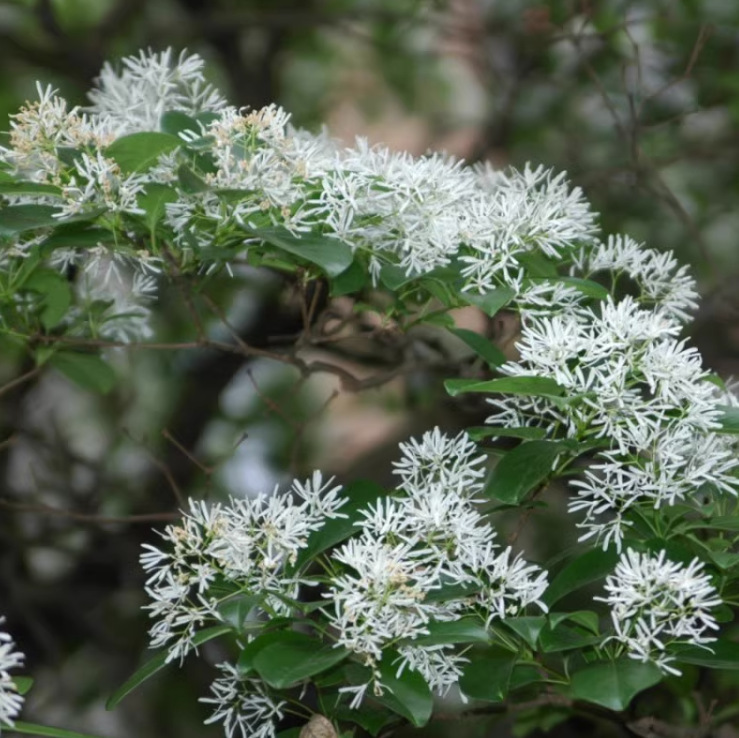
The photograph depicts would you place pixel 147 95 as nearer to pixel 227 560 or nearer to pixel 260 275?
pixel 227 560

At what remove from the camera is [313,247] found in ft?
2.68

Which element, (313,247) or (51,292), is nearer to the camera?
(313,247)

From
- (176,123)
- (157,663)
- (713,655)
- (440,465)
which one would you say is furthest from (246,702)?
(176,123)

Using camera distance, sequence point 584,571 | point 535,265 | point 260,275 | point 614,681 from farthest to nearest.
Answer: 1. point 260,275
2. point 535,265
3. point 584,571
4. point 614,681

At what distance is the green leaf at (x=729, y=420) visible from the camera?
77 centimetres

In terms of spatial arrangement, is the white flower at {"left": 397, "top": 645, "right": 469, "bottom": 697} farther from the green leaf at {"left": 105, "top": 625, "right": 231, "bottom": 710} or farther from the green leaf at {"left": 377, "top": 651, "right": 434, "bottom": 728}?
the green leaf at {"left": 105, "top": 625, "right": 231, "bottom": 710}

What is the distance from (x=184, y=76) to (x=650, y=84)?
1.27m

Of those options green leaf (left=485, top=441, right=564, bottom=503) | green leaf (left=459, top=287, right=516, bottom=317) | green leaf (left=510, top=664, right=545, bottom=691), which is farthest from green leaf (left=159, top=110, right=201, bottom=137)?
green leaf (left=510, top=664, right=545, bottom=691)

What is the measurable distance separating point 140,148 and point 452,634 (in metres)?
0.36

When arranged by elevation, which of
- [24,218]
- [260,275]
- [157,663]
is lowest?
[157,663]

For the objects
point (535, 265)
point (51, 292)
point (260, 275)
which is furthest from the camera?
point (260, 275)

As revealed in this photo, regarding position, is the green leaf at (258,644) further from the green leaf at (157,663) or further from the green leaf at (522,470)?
the green leaf at (522,470)

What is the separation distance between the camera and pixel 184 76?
3.46 feet

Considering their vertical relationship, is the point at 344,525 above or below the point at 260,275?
below
